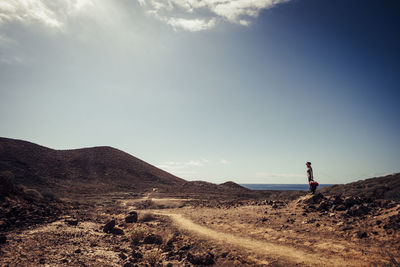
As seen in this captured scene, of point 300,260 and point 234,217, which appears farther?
point 234,217

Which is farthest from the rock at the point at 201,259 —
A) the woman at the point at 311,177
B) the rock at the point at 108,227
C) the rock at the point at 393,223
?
the woman at the point at 311,177

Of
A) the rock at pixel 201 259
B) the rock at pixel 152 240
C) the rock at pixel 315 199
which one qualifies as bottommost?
the rock at pixel 152 240

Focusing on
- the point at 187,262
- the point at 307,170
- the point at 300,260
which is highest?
the point at 307,170

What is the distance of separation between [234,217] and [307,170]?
6.20m

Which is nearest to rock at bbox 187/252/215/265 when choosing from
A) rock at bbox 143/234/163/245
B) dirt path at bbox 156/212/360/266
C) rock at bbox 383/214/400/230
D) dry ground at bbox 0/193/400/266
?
dry ground at bbox 0/193/400/266

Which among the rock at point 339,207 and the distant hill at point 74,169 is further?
the distant hill at point 74,169

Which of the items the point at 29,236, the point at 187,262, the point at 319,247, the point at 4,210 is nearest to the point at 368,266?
the point at 319,247

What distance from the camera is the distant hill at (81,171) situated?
37906 millimetres

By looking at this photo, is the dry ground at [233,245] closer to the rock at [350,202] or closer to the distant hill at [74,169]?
the rock at [350,202]

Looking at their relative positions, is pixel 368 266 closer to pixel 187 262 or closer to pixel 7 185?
pixel 187 262

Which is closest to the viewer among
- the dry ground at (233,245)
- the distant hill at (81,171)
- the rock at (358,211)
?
the dry ground at (233,245)

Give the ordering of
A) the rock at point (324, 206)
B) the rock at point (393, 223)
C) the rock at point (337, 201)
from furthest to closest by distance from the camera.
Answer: the rock at point (337, 201) < the rock at point (324, 206) < the rock at point (393, 223)

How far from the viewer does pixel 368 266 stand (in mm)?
6000

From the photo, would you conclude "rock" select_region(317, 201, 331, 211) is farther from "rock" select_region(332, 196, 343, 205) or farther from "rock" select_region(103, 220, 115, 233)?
"rock" select_region(103, 220, 115, 233)
